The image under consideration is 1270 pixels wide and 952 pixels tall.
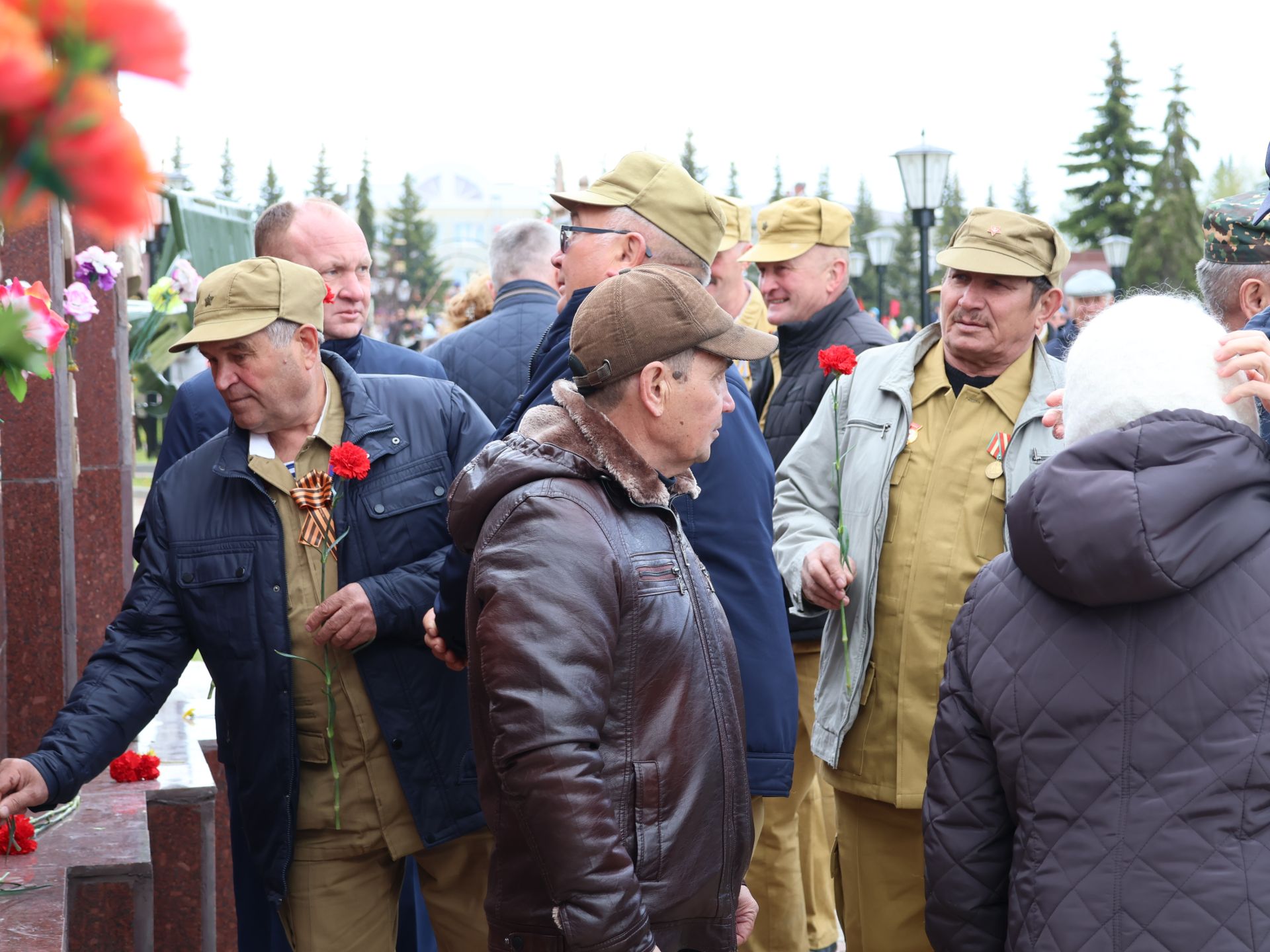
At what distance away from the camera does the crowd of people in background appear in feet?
6.60

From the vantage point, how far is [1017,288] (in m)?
4.00

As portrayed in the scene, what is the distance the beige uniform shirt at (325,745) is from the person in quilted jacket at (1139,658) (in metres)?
1.74

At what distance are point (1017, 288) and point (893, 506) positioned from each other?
29.8 inches

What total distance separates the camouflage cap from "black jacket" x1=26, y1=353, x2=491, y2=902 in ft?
6.93

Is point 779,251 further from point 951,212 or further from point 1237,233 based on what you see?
point 951,212

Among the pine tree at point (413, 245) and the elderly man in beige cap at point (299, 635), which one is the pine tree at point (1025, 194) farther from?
the elderly man in beige cap at point (299, 635)

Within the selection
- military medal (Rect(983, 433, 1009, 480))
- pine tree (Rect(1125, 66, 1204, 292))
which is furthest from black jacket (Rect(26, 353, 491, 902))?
pine tree (Rect(1125, 66, 1204, 292))

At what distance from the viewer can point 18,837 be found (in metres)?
3.80

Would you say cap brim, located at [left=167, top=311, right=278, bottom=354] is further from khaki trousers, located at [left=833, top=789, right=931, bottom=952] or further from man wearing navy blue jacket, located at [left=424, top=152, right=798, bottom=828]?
khaki trousers, located at [left=833, top=789, right=931, bottom=952]

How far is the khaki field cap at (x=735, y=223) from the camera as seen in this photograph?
631cm

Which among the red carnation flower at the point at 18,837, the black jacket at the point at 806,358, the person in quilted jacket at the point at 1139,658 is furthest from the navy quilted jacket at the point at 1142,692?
the black jacket at the point at 806,358

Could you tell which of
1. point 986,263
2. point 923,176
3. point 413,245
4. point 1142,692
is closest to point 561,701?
point 1142,692

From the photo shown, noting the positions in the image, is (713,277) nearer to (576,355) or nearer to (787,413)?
(787,413)

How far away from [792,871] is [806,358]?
2059 mm
